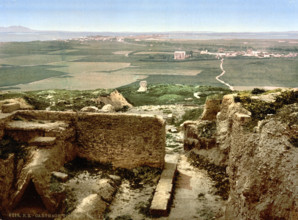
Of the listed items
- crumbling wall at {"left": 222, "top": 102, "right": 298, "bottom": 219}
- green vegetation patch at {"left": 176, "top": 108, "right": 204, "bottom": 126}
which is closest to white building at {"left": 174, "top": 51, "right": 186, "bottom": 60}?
green vegetation patch at {"left": 176, "top": 108, "right": 204, "bottom": 126}

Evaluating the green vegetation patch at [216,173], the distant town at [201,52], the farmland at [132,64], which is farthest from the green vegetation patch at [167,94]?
the green vegetation patch at [216,173]

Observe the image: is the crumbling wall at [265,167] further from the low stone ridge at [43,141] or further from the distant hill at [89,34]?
the distant hill at [89,34]

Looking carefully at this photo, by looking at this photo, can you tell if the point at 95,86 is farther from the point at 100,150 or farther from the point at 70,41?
the point at 100,150

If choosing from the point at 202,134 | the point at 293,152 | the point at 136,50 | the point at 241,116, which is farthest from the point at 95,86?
the point at 293,152

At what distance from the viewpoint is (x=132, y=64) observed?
4906 centimetres

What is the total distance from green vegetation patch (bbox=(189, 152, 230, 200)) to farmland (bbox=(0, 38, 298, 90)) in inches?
792

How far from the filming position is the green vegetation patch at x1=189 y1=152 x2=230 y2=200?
13.5 meters

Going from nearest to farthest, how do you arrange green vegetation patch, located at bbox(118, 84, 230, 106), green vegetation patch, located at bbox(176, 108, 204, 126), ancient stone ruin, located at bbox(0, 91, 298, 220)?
ancient stone ruin, located at bbox(0, 91, 298, 220) < green vegetation patch, located at bbox(176, 108, 204, 126) < green vegetation patch, located at bbox(118, 84, 230, 106)

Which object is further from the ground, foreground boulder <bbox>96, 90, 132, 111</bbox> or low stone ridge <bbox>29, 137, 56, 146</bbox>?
low stone ridge <bbox>29, 137, 56, 146</bbox>

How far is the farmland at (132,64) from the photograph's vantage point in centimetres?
3825

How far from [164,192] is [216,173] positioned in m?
3.32

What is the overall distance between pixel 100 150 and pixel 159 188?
129 inches

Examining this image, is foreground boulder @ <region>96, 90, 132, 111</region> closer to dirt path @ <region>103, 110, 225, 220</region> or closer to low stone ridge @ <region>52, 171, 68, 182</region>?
dirt path @ <region>103, 110, 225, 220</region>

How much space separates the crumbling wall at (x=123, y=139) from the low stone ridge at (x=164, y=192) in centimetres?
58
